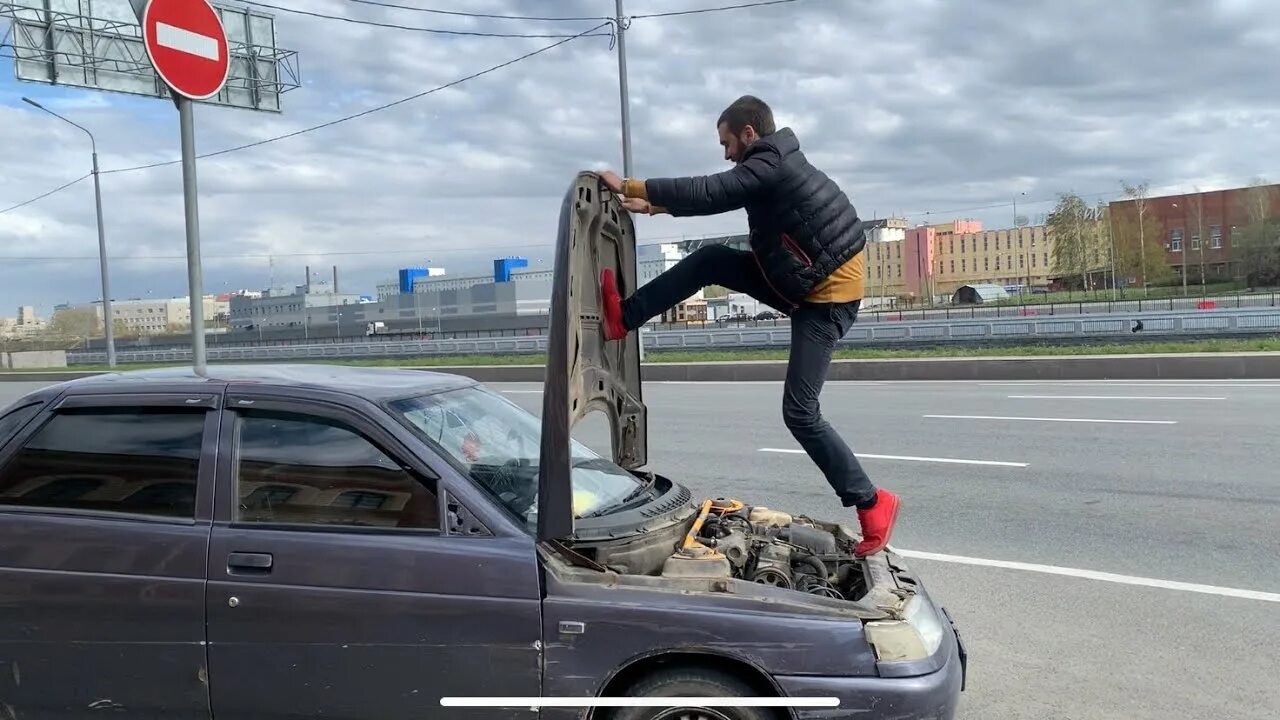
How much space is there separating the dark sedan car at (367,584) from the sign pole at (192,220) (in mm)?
1950

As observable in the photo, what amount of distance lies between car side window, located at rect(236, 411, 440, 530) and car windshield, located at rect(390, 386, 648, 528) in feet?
0.58

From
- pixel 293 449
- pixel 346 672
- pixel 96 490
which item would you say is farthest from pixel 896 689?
pixel 96 490

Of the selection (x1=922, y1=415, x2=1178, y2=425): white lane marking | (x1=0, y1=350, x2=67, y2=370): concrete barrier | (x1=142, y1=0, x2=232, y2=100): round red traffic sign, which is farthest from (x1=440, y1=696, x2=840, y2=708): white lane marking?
(x1=0, y1=350, x2=67, y2=370): concrete barrier

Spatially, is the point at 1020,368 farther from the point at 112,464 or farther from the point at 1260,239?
the point at 1260,239

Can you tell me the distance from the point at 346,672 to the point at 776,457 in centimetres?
720

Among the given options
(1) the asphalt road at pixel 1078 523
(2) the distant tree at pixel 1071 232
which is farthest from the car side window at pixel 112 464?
(2) the distant tree at pixel 1071 232

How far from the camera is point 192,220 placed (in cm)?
528

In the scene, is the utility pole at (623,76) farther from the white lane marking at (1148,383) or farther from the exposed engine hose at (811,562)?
the exposed engine hose at (811,562)

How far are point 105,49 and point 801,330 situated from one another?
68.6ft

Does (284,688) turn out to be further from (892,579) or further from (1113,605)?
(1113,605)

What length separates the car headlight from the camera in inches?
108

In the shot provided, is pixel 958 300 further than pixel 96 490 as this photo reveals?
Yes

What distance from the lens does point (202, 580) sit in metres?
2.87

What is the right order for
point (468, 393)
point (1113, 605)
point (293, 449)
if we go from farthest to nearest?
point (1113, 605) → point (468, 393) → point (293, 449)
